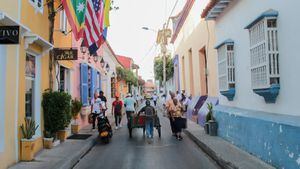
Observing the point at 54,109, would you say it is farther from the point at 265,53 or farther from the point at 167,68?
the point at 167,68

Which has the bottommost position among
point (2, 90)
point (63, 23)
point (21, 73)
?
point (2, 90)

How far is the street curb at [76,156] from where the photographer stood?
7.97m

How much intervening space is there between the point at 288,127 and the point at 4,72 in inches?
228

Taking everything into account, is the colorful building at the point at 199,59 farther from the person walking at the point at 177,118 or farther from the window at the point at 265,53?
the window at the point at 265,53

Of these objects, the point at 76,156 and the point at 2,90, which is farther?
the point at 76,156

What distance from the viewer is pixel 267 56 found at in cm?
733

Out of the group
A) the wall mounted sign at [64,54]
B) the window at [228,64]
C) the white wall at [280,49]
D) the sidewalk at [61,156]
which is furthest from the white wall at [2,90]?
the window at [228,64]

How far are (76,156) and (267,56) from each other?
5338 millimetres

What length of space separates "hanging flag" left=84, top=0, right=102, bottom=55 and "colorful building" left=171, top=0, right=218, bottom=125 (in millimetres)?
5117

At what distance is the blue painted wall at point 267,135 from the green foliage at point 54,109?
4.87 metres

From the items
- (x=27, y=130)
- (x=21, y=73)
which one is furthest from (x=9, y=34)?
(x=27, y=130)

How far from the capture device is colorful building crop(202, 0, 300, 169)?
6555mm

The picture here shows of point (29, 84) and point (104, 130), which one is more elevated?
point (29, 84)

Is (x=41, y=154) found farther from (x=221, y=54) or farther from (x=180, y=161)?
(x=221, y=54)
